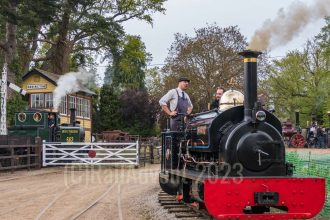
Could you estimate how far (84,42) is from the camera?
40438mm

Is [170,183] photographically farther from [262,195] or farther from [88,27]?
[88,27]

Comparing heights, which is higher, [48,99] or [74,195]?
[48,99]

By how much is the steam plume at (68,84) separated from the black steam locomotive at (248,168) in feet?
83.7

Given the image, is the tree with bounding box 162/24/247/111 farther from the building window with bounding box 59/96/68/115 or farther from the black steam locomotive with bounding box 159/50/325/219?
the black steam locomotive with bounding box 159/50/325/219

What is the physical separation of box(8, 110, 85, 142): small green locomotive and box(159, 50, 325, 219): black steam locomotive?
1583cm

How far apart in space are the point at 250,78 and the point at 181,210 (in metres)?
2.97

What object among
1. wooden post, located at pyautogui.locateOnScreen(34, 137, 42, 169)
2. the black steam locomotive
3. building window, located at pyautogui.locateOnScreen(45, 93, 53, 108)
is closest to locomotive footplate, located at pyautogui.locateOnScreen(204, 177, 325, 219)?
the black steam locomotive

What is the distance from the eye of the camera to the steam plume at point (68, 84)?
3250 centimetres

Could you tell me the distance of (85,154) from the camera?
20812mm

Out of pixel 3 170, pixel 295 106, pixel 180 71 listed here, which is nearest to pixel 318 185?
pixel 3 170

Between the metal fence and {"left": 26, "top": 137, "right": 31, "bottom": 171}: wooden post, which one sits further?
{"left": 26, "top": 137, "right": 31, "bottom": 171}: wooden post

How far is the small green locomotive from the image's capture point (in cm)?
2291

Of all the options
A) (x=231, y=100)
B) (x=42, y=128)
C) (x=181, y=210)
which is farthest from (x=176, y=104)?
(x=42, y=128)

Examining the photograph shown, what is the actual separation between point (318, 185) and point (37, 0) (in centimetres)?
2273
